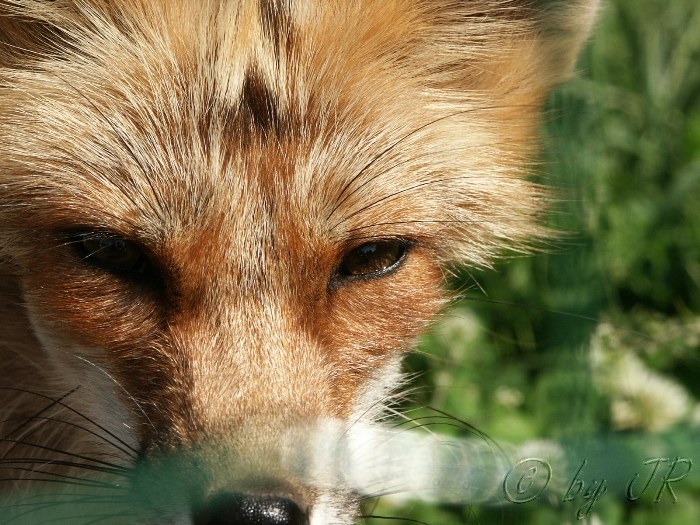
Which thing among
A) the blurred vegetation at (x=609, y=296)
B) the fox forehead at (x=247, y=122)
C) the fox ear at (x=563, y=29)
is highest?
the fox ear at (x=563, y=29)

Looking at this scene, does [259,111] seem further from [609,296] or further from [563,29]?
[609,296]

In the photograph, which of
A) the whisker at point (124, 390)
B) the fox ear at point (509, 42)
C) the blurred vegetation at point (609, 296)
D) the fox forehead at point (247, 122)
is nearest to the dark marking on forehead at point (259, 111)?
the fox forehead at point (247, 122)

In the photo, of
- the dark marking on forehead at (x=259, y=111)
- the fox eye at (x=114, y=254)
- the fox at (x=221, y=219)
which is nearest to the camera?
the fox at (x=221, y=219)

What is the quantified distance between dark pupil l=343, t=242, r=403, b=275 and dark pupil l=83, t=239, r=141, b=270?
2.16ft

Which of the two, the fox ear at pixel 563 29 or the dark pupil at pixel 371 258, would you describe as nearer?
the dark pupil at pixel 371 258

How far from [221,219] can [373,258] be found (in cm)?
53

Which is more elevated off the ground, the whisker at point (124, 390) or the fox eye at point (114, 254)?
the fox eye at point (114, 254)

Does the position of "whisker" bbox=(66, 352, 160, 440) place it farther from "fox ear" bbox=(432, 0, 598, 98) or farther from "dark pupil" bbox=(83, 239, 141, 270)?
"fox ear" bbox=(432, 0, 598, 98)

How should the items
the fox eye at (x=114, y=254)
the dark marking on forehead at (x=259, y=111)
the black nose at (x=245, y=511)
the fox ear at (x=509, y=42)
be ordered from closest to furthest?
the black nose at (x=245, y=511) → the fox eye at (x=114, y=254) → the dark marking on forehead at (x=259, y=111) → the fox ear at (x=509, y=42)

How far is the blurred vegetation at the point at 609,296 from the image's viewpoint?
3.21m

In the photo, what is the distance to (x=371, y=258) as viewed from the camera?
2.71m

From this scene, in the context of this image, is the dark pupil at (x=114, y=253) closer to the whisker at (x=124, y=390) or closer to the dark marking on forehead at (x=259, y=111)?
the whisker at (x=124, y=390)

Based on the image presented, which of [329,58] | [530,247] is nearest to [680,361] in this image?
[530,247]

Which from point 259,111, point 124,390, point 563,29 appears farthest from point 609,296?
point 124,390
